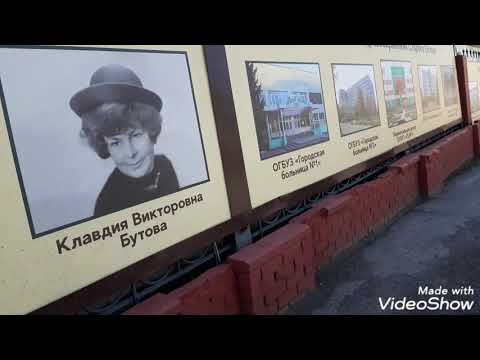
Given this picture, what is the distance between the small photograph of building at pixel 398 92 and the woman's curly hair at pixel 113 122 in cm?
563

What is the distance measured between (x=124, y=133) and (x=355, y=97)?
452cm

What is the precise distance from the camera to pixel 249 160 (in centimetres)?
456

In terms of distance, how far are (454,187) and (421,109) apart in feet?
6.27

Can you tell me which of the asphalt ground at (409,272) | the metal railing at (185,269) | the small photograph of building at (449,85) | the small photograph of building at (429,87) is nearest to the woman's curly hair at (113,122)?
the metal railing at (185,269)

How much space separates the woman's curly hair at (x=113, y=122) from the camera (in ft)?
9.84

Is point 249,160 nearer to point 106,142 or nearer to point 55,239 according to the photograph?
point 106,142

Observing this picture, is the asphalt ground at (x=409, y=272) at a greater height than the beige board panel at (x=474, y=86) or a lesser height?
lesser

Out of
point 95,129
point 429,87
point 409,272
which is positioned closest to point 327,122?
point 409,272

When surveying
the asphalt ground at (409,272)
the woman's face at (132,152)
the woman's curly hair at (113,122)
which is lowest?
the asphalt ground at (409,272)

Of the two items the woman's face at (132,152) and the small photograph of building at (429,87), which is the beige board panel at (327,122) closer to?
the small photograph of building at (429,87)

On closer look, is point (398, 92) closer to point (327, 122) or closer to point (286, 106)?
point (327, 122)

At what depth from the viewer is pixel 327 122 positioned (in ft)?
19.6

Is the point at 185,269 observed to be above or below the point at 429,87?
below

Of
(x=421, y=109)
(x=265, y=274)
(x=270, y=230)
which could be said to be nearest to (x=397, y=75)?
(x=421, y=109)
